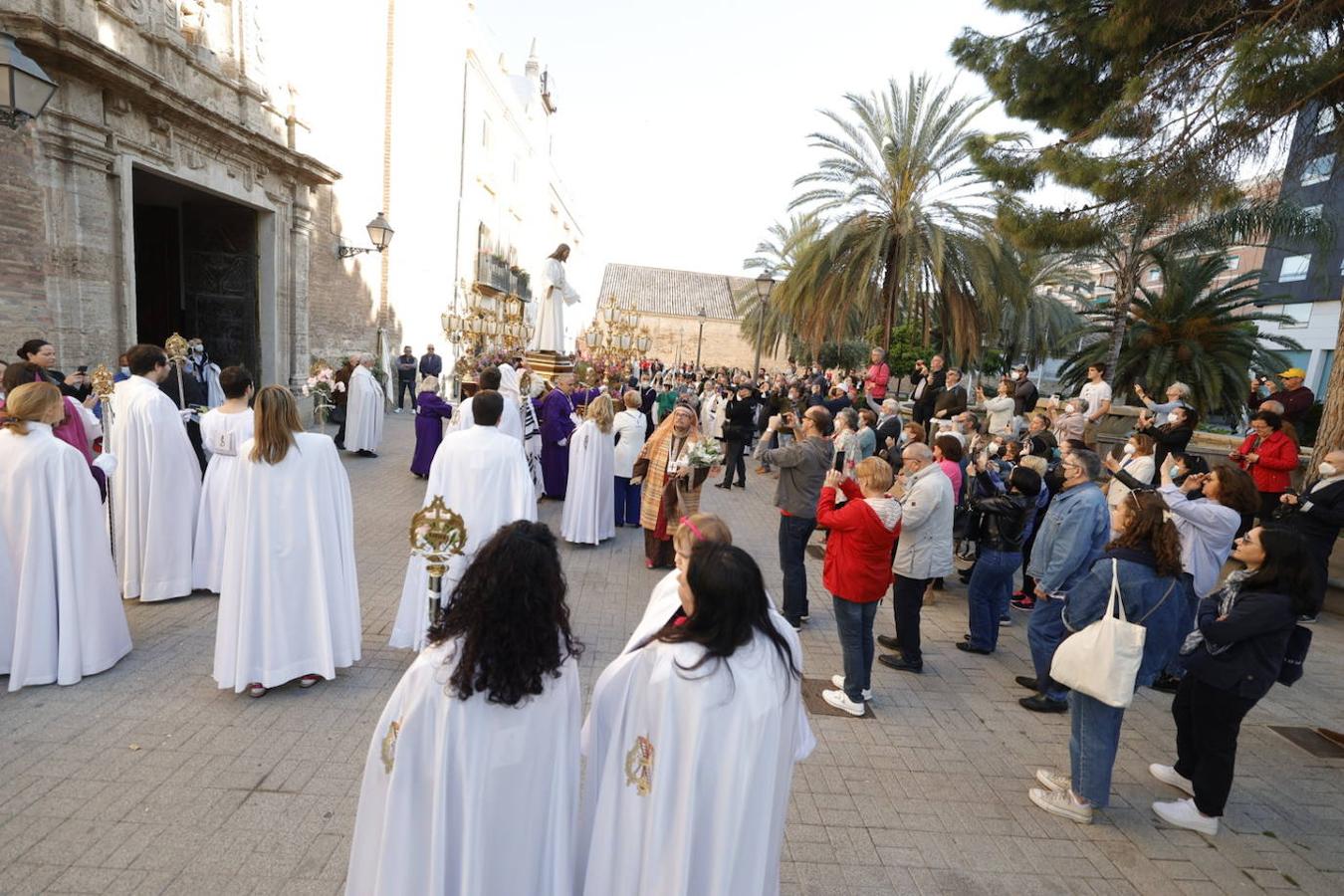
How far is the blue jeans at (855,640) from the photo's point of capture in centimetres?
465

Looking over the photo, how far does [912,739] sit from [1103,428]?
11.9 meters

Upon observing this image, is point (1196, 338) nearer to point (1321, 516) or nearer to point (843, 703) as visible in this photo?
point (1321, 516)

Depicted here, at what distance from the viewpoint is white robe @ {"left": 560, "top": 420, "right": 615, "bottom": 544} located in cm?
864

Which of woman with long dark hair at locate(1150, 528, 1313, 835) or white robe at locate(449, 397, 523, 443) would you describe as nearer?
woman with long dark hair at locate(1150, 528, 1313, 835)

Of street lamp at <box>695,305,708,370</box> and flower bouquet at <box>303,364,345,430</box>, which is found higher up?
street lamp at <box>695,305,708,370</box>

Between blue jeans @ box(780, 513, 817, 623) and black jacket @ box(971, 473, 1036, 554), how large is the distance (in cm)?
135

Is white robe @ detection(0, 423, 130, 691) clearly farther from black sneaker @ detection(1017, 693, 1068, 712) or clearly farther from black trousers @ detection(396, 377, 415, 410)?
black trousers @ detection(396, 377, 415, 410)

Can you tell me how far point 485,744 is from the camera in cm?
211

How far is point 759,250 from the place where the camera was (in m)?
38.5

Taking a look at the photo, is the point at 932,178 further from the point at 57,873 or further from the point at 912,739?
the point at 57,873

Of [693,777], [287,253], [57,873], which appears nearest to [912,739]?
[693,777]

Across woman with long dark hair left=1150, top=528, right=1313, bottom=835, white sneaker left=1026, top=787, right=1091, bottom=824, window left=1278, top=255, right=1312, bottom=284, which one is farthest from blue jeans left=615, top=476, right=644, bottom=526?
window left=1278, top=255, right=1312, bottom=284

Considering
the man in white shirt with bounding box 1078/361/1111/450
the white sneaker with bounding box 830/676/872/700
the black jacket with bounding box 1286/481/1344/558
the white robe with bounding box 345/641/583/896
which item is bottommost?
the white sneaker with bounding box 830/676/872/700

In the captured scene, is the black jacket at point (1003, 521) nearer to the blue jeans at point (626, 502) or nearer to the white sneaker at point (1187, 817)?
the white sneaker at point (1187, 817)
